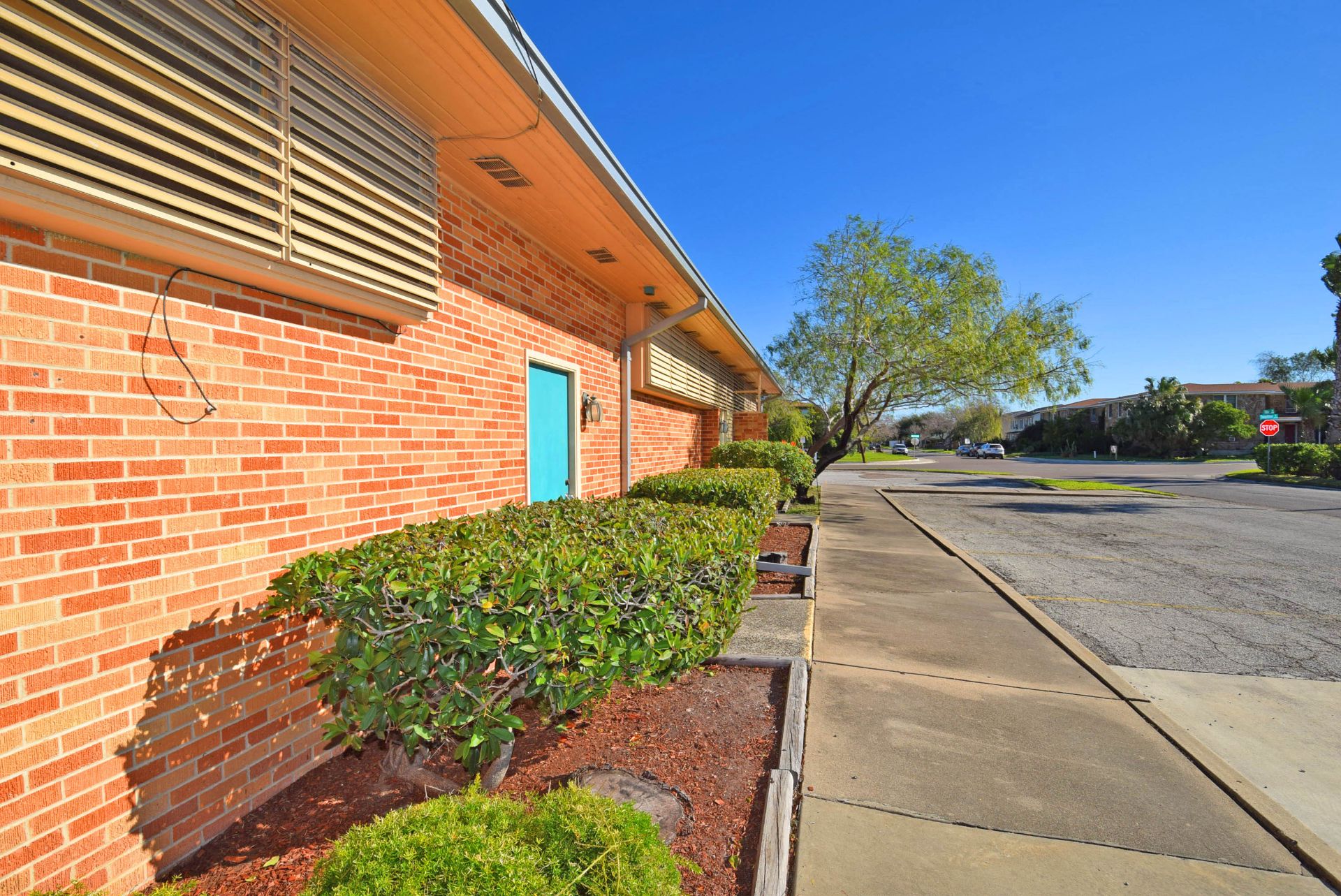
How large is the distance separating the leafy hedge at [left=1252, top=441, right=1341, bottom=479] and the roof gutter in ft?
107

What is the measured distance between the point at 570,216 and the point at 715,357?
8.43 m

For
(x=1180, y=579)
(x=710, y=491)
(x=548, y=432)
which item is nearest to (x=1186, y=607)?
(x=1180, y=579)

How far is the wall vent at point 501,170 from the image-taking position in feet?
12.5

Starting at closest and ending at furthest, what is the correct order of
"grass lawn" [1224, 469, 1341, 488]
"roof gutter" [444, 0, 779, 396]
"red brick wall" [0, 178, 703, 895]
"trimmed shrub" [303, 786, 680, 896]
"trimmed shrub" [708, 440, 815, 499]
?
1. "trimmed shrub" [303, 786, 680, 896]
2. "red brick wall" [0, 178, 703, 895]
3. "roof gutter" [444, 0, 779, 396]
4. "trimmed shrub" [708, 440, 815, 499]
5. "grass lawn" [1224, 469, 1341, 488]

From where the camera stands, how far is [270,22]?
252cm

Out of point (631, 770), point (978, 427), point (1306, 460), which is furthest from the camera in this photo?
point (978, 427)

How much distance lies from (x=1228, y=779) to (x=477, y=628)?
3707mm

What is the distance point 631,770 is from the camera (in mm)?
2910

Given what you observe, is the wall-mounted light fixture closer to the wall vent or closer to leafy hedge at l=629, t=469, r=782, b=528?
leafy hedge at l=629, t=469, r=782, b=528

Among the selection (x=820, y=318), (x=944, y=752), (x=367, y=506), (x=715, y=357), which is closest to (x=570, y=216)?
(x=367, y=506)

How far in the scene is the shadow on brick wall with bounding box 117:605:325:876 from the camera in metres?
2.24

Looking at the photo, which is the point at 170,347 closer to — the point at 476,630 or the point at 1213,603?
the point at 476,630

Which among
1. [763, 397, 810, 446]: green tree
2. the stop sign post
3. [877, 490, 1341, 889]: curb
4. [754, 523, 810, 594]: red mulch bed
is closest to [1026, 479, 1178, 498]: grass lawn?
[763, 397, 810, 446]: green tree

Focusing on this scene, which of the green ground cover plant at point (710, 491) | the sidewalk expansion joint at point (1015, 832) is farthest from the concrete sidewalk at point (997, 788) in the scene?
the green ground cover plant at point (710, 491)
